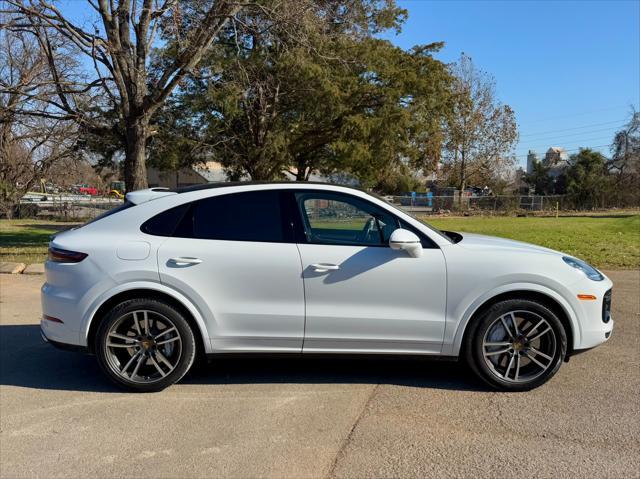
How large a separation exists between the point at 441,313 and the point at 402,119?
60.5 ft

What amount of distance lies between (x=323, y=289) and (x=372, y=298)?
400 millimetres

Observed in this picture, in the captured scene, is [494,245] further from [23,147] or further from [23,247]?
[23,147]

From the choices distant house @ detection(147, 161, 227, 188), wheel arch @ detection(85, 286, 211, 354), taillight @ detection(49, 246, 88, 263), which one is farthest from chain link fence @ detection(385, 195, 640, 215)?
taillight @ detection(49, 246, 88, 263)

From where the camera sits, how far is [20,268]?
407 inches

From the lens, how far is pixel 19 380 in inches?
187

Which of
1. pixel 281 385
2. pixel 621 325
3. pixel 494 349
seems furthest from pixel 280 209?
pixel 621 325

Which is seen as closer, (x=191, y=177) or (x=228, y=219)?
(x=228, y=219)

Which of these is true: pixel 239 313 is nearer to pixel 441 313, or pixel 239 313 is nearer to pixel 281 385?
pixel 281 385

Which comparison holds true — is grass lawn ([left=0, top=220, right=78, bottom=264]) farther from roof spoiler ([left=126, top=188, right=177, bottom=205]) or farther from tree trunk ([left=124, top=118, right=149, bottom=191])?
roof spoiler ([left=126, top=188, right=177, bottom=205])

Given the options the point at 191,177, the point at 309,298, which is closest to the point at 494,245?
the point at 309,298

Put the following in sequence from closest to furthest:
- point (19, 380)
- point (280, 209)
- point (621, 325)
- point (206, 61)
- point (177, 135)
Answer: point (280, 209) < point (19, 380) < point (621, 325) < point (206, 61) < point (177, 135)

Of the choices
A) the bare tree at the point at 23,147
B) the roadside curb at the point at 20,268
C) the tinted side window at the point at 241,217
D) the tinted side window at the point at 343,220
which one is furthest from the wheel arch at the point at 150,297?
the bare tree at the point at 23,147

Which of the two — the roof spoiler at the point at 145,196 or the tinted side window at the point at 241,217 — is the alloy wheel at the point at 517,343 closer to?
the tinted side window at the point at 241,217

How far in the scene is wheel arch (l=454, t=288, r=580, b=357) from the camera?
4.28 m
